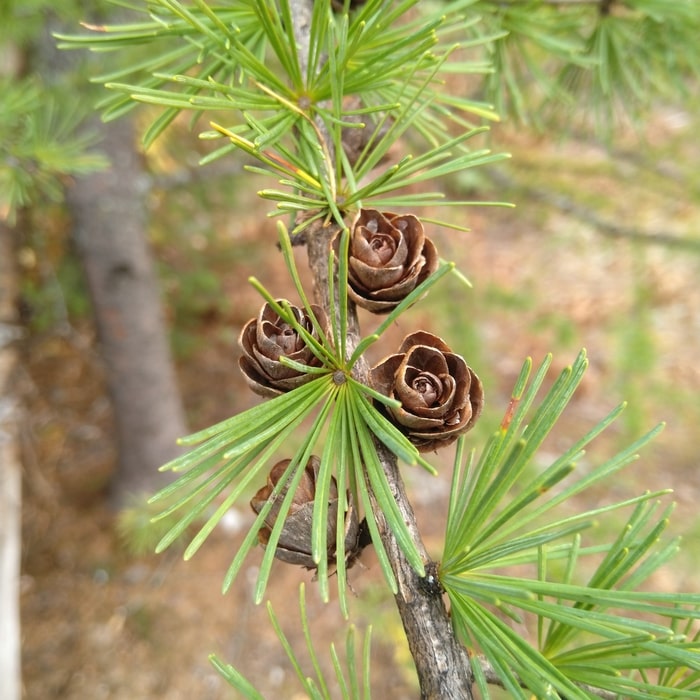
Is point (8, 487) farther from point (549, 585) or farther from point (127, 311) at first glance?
point (549, 585)

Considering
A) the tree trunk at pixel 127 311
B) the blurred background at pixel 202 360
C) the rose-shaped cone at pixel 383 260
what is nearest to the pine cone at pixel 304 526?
the rose-shaped cone at pixel 383 260

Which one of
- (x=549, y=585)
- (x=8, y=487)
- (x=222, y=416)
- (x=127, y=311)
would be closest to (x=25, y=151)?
(x=549, y=585)

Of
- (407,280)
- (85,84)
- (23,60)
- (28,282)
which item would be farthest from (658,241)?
(28,282)

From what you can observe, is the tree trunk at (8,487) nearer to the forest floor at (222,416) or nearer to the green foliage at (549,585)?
the forest floor at (222,416)

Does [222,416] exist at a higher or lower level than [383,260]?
lower

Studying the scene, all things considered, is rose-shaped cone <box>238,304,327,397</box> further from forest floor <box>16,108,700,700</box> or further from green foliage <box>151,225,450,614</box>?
forest floor <box>16,108,700,700</box>
